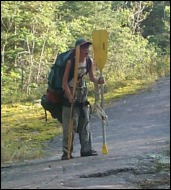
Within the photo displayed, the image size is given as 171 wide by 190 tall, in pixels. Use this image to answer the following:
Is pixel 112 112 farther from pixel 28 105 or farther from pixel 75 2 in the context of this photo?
pixel 75 2

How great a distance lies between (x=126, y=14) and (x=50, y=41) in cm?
492

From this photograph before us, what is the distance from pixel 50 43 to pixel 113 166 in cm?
1317

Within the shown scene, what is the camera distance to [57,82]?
24.3ft

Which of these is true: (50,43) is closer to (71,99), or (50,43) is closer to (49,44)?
(49,44)

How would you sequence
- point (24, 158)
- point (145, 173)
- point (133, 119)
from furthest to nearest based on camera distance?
1. point (133, 119)
2. point (24, 158)
3. point (145, 173)

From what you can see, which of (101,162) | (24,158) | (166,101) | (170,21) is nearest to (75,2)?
(170,21)

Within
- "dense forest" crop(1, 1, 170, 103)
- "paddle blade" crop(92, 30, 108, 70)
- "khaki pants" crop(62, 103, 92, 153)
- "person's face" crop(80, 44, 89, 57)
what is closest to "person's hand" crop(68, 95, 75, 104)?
"khaki pants" crop(62, 103, 92, 153)

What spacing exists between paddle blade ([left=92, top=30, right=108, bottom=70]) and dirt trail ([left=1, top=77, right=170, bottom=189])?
1329 millimetres

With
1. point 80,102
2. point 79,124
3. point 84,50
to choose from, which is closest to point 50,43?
point 79,124

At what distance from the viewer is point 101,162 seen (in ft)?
22.6

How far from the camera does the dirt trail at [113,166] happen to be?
552 cm

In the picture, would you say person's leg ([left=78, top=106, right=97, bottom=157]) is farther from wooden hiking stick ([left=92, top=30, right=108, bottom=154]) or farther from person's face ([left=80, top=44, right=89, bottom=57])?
person's face ([left=80, top=44, right=89, bottom=57])

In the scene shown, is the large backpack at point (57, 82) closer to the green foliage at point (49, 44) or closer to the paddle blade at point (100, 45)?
the paddle blade at point (100, 45)

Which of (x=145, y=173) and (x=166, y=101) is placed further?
(x=166, y=101)
